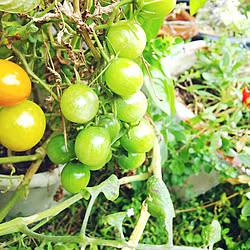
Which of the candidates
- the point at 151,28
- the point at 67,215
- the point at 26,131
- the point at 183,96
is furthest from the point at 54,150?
the point at 183,96

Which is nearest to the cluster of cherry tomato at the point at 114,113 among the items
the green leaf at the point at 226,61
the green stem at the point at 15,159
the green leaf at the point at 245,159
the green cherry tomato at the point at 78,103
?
the green cherry tomato at the point at 78,103

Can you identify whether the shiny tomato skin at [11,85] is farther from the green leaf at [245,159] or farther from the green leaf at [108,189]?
the green leaf at [245,159]

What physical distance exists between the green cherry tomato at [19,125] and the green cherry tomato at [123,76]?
108 mm

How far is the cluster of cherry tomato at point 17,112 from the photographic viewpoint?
29 cm

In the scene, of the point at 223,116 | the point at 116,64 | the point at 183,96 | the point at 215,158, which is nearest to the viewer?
the point at 116,64

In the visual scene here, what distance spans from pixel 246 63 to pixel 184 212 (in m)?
0.67

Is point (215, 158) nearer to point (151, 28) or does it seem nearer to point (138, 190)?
point (138, 190)

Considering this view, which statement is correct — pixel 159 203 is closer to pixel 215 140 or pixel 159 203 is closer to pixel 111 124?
pixel 111 124

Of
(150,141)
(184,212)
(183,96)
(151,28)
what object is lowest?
(184,212)

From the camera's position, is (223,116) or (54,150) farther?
(223,116)

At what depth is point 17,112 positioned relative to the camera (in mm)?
312

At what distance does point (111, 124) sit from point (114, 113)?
0.02 meters

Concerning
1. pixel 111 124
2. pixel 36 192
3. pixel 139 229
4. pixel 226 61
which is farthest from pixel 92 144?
pixel 226 61

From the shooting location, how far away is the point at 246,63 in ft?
3.48
